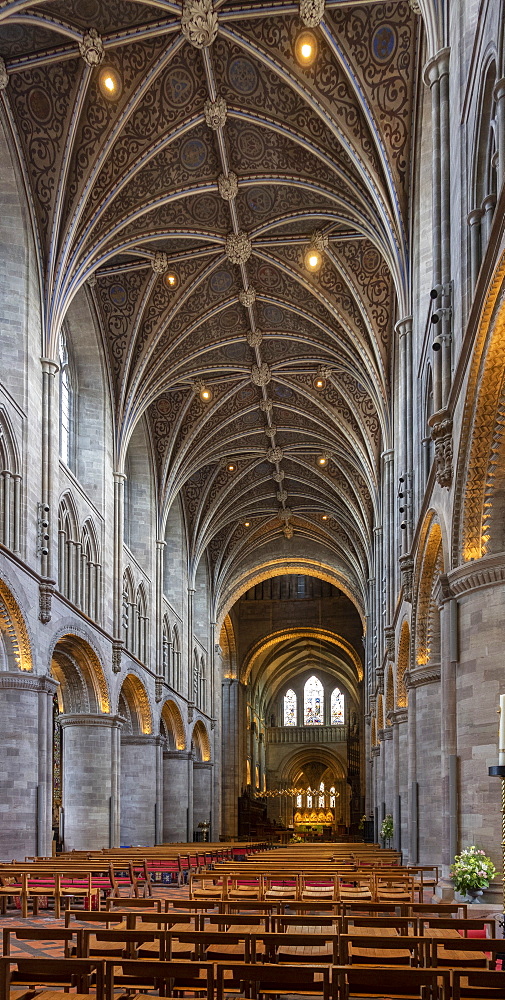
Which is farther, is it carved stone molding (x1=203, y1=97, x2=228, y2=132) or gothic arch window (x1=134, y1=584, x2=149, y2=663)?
gothic arch window (x1=134, y1=584, x2=149, y2=663)

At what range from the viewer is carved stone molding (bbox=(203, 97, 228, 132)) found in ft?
75.3

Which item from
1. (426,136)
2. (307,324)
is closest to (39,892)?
(426,136)

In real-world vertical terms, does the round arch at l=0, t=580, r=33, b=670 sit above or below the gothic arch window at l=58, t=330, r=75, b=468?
below

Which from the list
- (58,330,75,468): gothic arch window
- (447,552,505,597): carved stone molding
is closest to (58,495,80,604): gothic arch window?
(58,330,75,468): gothic arch window

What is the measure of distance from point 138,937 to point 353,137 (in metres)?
18.9

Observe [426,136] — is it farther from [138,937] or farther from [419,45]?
[138,937]

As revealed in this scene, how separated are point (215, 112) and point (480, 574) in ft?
47.4

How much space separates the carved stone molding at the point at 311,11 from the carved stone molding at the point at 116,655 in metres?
17.7

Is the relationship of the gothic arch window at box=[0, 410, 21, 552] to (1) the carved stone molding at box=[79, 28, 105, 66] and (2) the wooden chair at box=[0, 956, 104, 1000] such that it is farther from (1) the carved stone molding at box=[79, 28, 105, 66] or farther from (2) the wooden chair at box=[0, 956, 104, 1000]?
(2) the wooden chair at box=[0, 956, 104, 1000]

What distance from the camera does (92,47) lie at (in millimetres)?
21000

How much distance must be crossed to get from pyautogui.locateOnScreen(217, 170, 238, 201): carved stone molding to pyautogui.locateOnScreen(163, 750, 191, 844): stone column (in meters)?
25.0

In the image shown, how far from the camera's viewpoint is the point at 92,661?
28.3 metres

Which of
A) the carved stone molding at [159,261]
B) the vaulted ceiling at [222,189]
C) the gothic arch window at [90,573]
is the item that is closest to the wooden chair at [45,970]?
the vaulted ceiling at [222,189]

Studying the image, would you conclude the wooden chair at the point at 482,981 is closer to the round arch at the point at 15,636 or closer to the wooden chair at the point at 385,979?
the wooden chair at the point at 385,979
